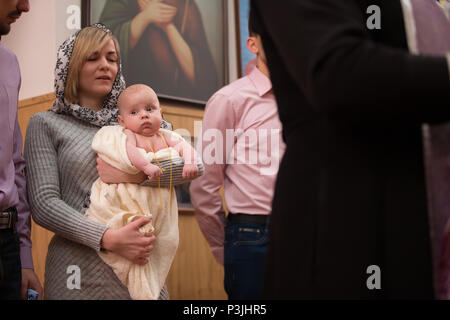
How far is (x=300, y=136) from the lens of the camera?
2.89 feet

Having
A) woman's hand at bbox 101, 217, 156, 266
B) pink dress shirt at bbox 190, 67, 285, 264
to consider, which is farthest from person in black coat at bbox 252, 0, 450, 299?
pink dress shirt at bbox 190, 67, 285, 264

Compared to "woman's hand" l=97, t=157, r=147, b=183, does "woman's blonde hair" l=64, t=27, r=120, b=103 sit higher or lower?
higher

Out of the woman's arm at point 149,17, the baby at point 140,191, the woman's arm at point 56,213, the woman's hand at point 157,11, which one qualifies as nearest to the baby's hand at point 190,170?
the baby at point 140,191

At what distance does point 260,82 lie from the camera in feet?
8.52

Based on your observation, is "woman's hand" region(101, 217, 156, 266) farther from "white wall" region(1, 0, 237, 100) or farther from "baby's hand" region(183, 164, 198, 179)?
"white wall" region(1, 0, 237, 100)

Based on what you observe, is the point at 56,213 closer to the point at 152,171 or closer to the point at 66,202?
the point at 66,202

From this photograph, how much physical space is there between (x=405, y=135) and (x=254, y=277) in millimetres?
1601

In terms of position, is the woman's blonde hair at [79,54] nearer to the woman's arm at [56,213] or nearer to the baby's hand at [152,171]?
the woman's arm at [56,213]

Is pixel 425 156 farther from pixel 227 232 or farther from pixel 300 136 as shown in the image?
pixel 227 232

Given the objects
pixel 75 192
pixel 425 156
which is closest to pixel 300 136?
pixel 425 156

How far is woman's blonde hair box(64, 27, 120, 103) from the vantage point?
85.4 inches

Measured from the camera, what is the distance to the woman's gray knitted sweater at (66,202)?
1.93 metres

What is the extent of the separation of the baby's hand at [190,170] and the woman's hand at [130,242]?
235 millimetres

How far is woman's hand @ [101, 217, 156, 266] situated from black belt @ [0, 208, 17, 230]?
0.31 m
